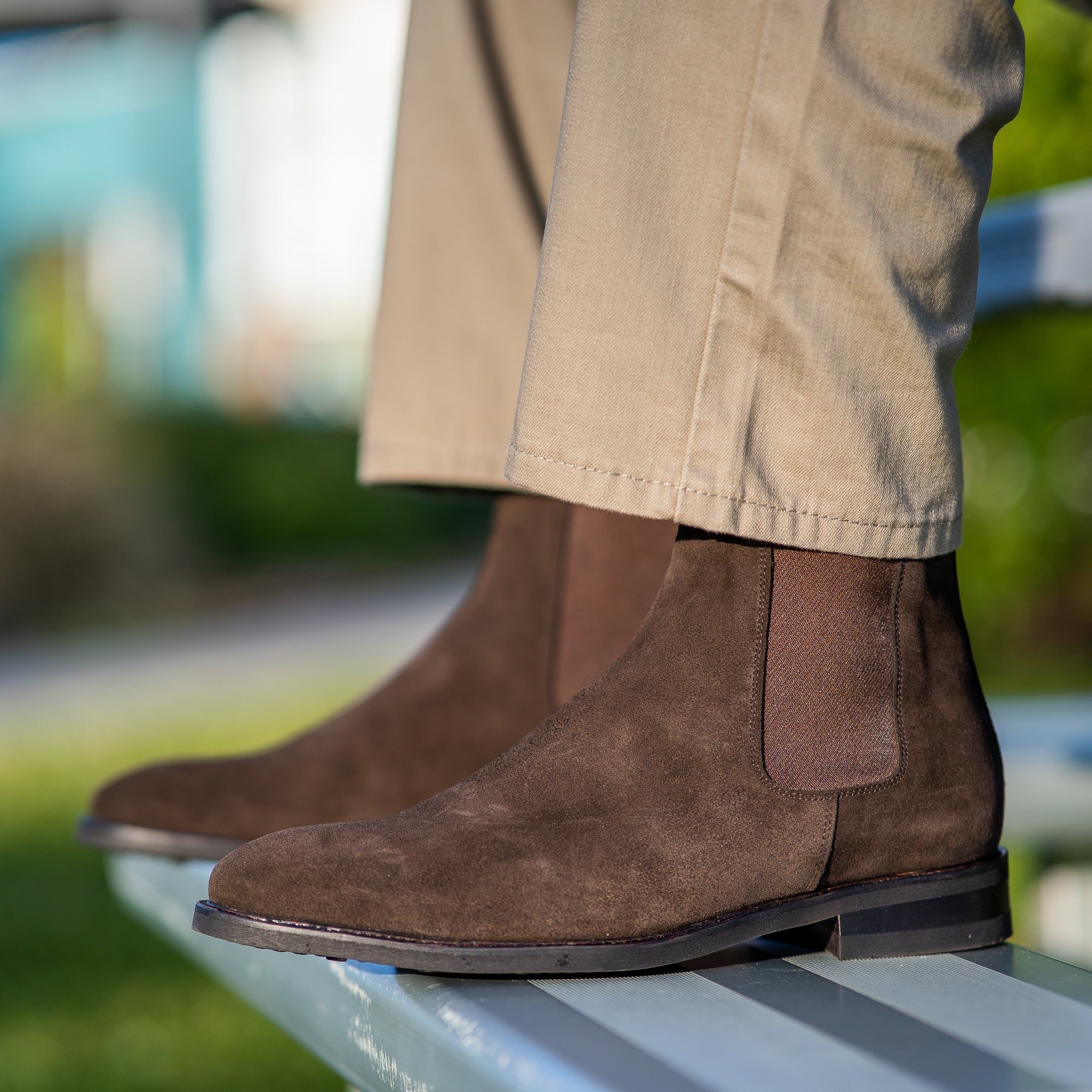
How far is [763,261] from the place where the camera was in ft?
2.47

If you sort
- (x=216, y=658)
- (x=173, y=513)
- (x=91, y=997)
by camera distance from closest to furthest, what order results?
(x=91, y=997) < (x=216, y=658) < (x=173, y=513)

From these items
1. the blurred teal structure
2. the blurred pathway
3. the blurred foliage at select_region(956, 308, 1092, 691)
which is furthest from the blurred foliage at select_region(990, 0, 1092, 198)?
the blurred teal structure

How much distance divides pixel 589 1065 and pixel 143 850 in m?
0.64

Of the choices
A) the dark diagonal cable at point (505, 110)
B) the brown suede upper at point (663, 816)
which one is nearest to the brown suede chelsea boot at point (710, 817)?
the brown suede upper at point (663, 816)

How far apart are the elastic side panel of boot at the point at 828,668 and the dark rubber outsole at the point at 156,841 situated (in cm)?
52

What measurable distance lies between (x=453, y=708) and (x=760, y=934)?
0.43 metres

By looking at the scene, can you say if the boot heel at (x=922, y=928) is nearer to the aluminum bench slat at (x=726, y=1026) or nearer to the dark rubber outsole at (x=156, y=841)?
the aluminum bench slat at (x=726, y=1026)

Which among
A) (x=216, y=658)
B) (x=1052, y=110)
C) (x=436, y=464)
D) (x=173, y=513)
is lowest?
(x=216, y=658)

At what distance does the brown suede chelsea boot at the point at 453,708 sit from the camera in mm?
1116

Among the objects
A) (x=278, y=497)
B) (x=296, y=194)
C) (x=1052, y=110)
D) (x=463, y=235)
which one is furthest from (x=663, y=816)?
(x=296, y=194)

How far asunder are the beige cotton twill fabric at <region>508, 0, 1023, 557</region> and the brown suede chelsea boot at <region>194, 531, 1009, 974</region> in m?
0.09

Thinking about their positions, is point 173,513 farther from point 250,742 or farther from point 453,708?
point 453,708

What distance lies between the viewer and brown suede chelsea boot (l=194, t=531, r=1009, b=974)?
0.76 m

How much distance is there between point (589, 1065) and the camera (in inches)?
24.6
